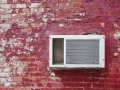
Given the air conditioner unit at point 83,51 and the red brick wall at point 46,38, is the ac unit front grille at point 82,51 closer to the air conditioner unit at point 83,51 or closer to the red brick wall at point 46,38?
the air conditioner unit at point 83,51

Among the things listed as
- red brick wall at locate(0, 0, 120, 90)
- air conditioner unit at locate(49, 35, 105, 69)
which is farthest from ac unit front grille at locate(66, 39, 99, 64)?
red brick wall at locate(0, 0, 120, 90)

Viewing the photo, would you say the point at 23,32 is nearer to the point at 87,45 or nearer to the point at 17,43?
the point at 17,43

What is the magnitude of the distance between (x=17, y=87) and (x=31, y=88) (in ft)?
0.63

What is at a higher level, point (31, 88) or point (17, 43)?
point (17, 43)

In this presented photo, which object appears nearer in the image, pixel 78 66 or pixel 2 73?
pixel 78 66

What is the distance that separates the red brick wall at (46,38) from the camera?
122 inches

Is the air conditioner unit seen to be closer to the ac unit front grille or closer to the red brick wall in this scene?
the ac unit front grille

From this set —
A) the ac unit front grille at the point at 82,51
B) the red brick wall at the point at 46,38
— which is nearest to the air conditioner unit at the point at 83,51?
the ac unit front grille at the point at 82,51

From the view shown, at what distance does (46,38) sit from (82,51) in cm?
51

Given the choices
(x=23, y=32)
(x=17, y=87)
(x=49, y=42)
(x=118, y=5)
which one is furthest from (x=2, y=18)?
(x=118, y=5)

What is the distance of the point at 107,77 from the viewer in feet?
10.2

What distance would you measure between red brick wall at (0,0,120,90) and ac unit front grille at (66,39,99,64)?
0.17m

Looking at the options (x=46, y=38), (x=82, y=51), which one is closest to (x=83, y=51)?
(x=82, y=51)

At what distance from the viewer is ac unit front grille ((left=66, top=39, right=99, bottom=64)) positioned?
300 centimetres
